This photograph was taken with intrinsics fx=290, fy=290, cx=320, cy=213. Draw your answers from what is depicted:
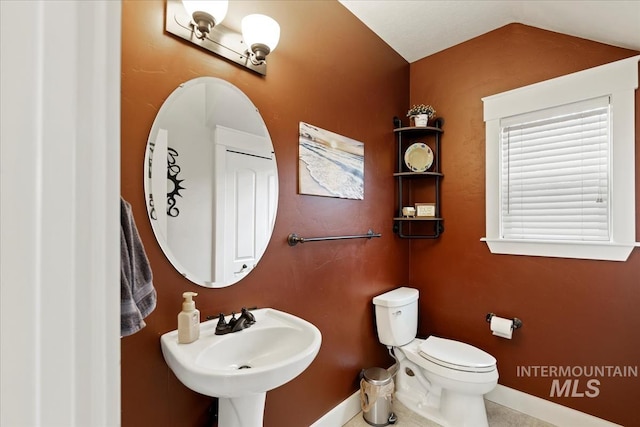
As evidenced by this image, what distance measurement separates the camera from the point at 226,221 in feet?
4.25

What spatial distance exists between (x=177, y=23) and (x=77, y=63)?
104 cm

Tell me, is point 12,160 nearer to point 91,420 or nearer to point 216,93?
point 91,420

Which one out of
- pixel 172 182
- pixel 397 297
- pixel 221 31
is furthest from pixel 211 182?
pixel 397 297

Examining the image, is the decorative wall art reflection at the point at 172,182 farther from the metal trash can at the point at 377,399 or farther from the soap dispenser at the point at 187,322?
the metal trash can at the point at 377,399

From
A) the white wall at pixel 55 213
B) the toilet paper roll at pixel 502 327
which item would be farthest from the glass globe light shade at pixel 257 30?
the toilet paper roll at pixel 502 327

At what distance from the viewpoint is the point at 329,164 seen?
174 centimetres

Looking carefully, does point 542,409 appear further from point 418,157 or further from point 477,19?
point 477,19

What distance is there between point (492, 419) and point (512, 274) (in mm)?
944

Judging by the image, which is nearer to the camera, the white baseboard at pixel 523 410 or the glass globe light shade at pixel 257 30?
the glass globe light shade at pixel 257 30

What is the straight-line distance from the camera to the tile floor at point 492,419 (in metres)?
1.83

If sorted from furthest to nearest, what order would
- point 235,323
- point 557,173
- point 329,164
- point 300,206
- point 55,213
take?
point 557,173 < point 329,164 < point 300,206 < point 235,323 < point 55,213

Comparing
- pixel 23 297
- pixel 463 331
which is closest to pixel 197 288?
pixel 23 297

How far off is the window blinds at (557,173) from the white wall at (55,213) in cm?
230

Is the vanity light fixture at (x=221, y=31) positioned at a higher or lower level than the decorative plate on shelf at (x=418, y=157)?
higher
